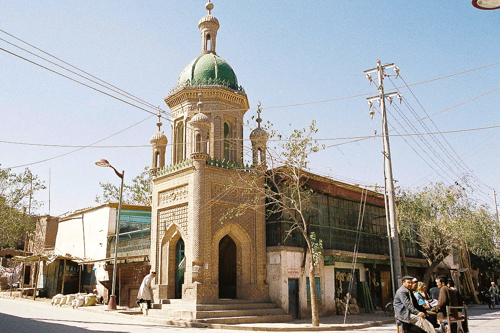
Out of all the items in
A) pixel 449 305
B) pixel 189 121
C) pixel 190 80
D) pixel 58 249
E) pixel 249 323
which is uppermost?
pixel 190 80

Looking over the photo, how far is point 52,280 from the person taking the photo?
90.4 ft

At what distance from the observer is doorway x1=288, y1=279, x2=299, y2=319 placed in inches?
742

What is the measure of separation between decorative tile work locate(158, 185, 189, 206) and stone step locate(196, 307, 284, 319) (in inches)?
203

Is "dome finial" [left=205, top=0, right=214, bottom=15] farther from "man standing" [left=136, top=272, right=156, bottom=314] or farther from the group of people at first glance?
the group of people

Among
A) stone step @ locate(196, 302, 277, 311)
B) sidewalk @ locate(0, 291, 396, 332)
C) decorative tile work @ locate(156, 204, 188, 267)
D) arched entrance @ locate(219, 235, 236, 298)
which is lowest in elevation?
sidewalk @ locate(0, 291, 396, 332)

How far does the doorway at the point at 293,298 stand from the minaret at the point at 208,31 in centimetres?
1241

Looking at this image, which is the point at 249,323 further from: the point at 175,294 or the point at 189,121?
the point at 189,121

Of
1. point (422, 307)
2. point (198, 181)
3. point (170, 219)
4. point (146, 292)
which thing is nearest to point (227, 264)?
point (170, 219)

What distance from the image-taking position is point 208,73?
21641 mm

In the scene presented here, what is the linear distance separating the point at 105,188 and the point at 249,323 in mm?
27457

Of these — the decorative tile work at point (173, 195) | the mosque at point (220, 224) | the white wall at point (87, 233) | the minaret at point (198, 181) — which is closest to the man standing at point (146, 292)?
the mosque at point (220, 224)

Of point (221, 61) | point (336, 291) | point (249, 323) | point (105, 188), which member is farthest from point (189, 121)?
point (105, 188)

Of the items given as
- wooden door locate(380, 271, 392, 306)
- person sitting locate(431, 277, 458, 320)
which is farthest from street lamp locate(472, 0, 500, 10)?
wooden door locate(380, 271, 392, 306)

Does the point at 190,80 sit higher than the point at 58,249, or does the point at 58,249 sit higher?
the point at 190,80
